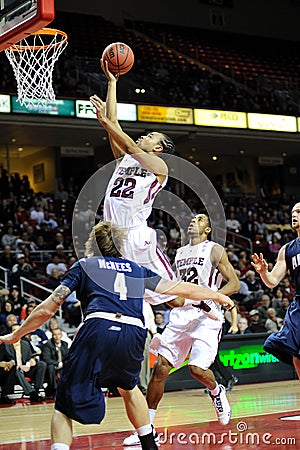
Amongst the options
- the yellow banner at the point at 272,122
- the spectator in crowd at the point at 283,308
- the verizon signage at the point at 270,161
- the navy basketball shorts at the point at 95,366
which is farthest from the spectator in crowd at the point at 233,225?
the navy basketball shorts at the point at 95,366

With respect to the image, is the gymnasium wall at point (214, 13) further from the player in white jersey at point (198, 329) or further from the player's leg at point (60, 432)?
the player's leg at point (60, 432)

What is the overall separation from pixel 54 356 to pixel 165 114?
11.6 metres

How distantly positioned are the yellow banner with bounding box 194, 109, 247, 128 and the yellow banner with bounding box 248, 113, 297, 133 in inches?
12.6

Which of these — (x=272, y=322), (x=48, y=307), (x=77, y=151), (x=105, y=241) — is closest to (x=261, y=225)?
(x=77, y=151)

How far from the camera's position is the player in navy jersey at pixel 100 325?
14.5 ft

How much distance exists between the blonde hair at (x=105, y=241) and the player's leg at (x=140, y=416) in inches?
37.2

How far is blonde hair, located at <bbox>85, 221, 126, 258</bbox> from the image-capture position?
4.64 m

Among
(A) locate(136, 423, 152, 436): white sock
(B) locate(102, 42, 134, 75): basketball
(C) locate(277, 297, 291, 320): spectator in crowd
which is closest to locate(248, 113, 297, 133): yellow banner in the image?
(C) locate(277, 297, 291, 320): spectator in crowd

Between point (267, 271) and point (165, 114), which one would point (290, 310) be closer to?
point (267, 271)

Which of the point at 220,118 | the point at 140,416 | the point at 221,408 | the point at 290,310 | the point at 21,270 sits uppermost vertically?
the point at 220,118

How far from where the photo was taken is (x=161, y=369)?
689 centimetres

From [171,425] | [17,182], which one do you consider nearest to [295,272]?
[171,425]

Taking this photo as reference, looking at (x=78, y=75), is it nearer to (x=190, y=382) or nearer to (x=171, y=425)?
(x=190, y=382)

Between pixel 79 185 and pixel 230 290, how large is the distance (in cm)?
1914
